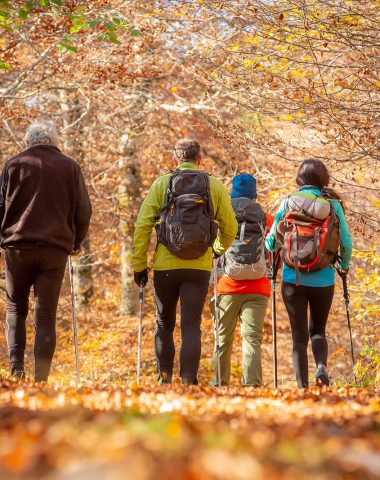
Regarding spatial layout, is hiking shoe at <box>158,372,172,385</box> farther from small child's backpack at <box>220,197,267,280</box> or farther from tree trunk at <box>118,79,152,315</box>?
tree trunk at <box>118,79,152,315</box>

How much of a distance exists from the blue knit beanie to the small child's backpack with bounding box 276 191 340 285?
99cm

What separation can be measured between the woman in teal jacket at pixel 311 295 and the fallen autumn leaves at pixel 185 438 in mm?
2059

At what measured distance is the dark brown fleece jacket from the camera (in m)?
7.23

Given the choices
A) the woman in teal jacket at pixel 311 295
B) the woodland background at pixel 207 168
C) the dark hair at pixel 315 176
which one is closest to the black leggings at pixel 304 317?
the woman in teal jacket at pixel 311 295

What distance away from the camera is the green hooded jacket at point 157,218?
736 cm

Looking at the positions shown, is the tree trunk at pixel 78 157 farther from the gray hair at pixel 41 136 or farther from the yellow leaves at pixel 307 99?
the gray hair at pixel 41 136

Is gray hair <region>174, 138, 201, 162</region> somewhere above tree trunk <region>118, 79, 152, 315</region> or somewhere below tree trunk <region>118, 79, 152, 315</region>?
above

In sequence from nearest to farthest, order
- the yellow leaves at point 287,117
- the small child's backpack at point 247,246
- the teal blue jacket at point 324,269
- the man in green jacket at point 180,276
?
1. the man in green jacket at point 180,276
2. the teal blue jacket at point 324,269
3. the small child's backpack at point 247,246
4. the yellow leaves at point 287,117

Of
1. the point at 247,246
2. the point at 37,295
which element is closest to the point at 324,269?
the point at 247,246

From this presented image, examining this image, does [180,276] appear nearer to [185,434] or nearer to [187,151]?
[187,151]

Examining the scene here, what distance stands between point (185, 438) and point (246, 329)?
5412 millimetres

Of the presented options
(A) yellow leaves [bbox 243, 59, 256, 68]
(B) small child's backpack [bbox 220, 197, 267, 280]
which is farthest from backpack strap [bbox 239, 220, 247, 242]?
(A) yellow leaves [bbox 243, 59, 256, 68]

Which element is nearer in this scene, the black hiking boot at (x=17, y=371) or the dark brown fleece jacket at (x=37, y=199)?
the dark brown fleece jacket at (x=37, y=199)

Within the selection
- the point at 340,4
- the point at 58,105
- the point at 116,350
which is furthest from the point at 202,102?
the point at 340,4
